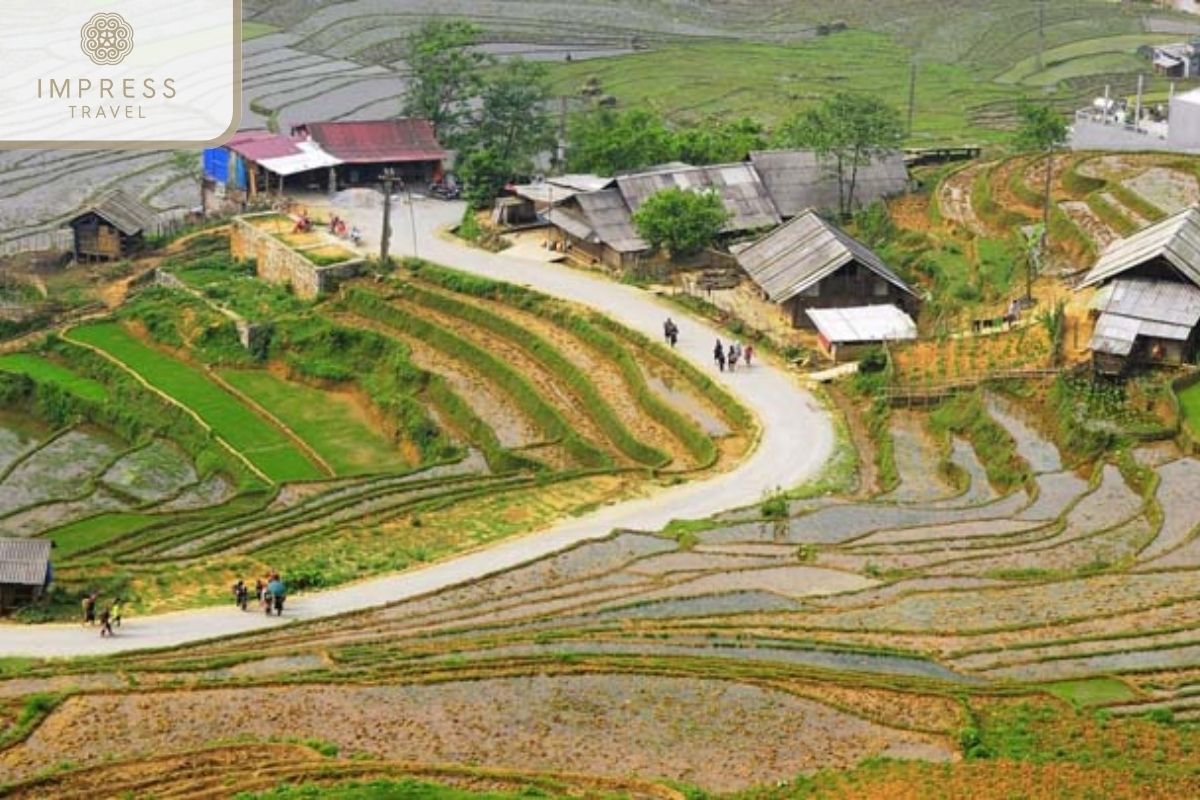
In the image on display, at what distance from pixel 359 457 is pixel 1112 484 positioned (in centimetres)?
1980

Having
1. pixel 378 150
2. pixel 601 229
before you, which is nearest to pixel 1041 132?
pixel 601 229

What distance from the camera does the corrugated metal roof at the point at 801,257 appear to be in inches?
2083

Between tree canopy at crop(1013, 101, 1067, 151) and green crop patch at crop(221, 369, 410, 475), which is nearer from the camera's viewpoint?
green crop patch at crop(221, 369, 410, 475)

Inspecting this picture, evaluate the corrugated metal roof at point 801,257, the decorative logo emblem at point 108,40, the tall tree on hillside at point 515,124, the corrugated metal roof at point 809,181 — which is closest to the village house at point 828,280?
the corrugated metal roof at point 801,257

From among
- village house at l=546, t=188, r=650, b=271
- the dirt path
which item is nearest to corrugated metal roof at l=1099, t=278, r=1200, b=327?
the dirt path

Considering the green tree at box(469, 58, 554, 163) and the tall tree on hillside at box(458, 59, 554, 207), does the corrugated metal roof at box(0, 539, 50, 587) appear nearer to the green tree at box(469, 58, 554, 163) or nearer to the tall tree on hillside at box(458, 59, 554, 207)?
the tall tree on hillside at box(458, 59, 554, 207)

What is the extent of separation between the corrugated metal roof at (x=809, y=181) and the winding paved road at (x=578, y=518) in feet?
27.6

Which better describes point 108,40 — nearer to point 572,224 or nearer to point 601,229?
point 572,224

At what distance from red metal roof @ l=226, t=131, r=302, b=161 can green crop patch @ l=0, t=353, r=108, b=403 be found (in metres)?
15.9

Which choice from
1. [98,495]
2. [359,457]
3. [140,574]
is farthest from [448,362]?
[140,574]

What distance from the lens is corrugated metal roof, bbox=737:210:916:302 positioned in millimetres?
52906

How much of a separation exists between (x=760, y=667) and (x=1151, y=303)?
21164 millimetres

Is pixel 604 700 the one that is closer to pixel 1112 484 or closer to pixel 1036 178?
pixel 1112 484

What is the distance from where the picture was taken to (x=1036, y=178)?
62719mm
